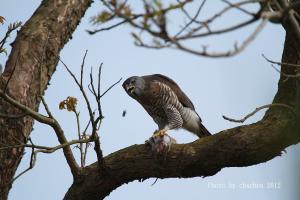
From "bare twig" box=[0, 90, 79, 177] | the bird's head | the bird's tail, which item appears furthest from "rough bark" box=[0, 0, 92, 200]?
the bird's tail

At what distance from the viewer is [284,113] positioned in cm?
462

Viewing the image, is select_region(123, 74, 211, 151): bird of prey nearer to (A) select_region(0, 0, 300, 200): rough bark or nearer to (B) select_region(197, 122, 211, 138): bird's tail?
(B) select_region(197, 122, 211, 138): bird's tail

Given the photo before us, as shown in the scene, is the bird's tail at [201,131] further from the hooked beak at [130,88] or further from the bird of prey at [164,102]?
the hooked beak at [130,88]

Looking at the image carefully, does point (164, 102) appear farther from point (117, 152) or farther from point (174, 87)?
point (117, 152)

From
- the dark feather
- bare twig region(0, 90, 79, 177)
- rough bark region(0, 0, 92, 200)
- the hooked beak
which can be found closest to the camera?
bare twig region(0, 90, 79, 177)

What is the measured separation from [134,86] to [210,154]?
319 cm

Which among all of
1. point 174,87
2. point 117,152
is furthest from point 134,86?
point 117,152

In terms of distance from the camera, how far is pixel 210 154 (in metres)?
4.84

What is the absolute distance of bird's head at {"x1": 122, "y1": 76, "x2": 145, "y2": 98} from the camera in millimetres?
7875

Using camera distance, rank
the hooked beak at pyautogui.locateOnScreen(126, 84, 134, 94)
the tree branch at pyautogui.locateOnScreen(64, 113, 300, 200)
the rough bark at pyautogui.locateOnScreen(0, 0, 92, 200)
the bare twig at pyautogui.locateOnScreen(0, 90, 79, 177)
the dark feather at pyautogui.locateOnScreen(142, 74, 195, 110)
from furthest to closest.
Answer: the dark feather at pyautogui.locateOnScreen(142, 74, 195, 110)
the hooked beak at pyautogui.locateOnScreen(126, 84, 134, 94)
the rough bark at pyautogui.locateOnScreen(0, 0, 92, 200)
the bare twig at pyautogui.locateOnScreen(0, 90, 79, 177)
the tree branch at pyautogui.locateOnScreen(64, 113, 300, 200)

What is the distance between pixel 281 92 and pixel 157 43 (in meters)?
2.61

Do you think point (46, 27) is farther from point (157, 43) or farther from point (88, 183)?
point (157, 43)

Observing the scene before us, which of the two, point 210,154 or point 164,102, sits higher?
point 164,102

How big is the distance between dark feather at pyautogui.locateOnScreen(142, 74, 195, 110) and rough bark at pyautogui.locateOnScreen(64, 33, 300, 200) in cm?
274
